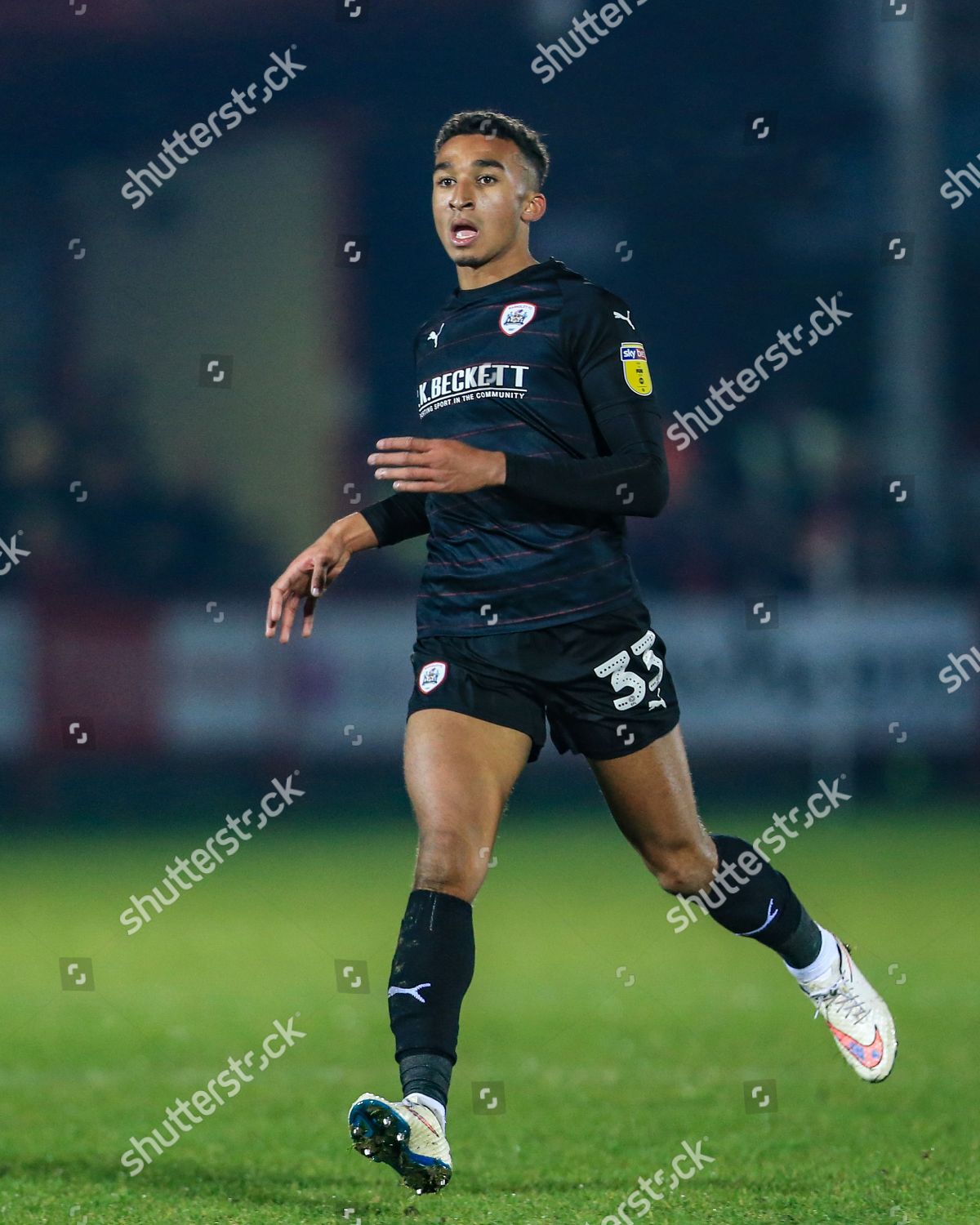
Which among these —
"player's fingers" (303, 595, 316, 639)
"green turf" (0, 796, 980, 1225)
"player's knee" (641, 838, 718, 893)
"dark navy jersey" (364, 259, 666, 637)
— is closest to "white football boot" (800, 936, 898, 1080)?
"green turf" (0, 796, 980, 1225)

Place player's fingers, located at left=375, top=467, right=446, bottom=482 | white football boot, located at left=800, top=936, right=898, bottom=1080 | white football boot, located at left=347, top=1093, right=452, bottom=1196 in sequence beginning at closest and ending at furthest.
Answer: white football boot, located at left=347, top=1093, right=452, bottom=1196, player's fingers, located at left=375, top=467, right=446, bottom=482, white football boot, located at left=800, top=936, right=898, bottom=1080

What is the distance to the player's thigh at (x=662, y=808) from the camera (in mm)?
4863

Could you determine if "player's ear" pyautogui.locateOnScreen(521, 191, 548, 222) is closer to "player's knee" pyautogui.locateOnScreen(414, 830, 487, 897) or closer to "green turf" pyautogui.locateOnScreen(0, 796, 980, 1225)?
"player's knee" pyautogui.locateOnScreen(414, 830, 487, 897)

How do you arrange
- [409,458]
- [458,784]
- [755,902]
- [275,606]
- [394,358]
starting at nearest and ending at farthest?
1. [409,458]
2. [458,784]
3. [275,606]
4. [755,902]
5. [394,358]

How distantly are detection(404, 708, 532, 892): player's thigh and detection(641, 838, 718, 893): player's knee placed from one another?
0.58 meters

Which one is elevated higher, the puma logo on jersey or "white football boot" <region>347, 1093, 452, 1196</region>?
the puma logo on jersey

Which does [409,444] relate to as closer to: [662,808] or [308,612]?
[308,612]

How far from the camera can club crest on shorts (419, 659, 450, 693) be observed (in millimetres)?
4684

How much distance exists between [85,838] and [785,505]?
735 centimetres

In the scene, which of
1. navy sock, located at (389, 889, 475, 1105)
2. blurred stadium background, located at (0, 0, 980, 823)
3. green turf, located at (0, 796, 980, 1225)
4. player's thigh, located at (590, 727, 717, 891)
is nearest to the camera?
navy sock, located at (389, 889, 475, 1105)

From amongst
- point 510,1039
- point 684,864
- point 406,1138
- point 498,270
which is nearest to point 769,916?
point 684,864

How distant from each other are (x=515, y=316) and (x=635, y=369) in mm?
346

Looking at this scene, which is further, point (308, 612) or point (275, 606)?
point (308, 612)

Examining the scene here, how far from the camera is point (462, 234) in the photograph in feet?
16.1
